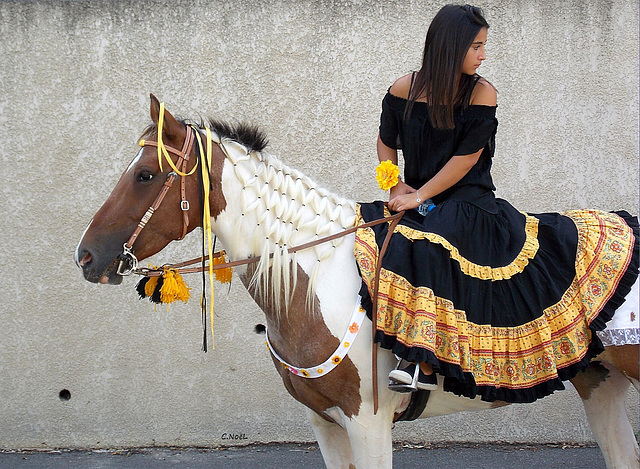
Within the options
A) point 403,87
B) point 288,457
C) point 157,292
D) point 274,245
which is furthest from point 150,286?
point 288,457

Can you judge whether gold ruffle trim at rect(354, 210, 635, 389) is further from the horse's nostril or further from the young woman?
the horse's nostril

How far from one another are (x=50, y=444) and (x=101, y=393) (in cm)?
55

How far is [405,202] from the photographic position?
2.49 metres

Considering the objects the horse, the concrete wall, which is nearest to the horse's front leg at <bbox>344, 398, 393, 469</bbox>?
the horse

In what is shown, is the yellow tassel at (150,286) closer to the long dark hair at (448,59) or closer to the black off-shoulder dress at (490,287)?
the black off-shoulder dress at (490,287)

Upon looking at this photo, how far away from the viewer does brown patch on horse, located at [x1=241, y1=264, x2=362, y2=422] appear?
2.35 metres

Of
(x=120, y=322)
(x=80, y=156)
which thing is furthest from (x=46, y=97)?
(x=120, y=322)

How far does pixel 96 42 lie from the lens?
14.0 feet

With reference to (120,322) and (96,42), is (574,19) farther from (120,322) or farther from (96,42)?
(120,322)

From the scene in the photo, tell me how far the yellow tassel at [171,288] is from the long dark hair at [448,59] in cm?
121

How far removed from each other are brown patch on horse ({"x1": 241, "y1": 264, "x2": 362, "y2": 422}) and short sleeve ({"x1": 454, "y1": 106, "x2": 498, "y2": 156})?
0.84 metres

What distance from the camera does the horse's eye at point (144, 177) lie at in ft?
7.49

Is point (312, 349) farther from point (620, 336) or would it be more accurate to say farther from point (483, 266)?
point (620, 336)
